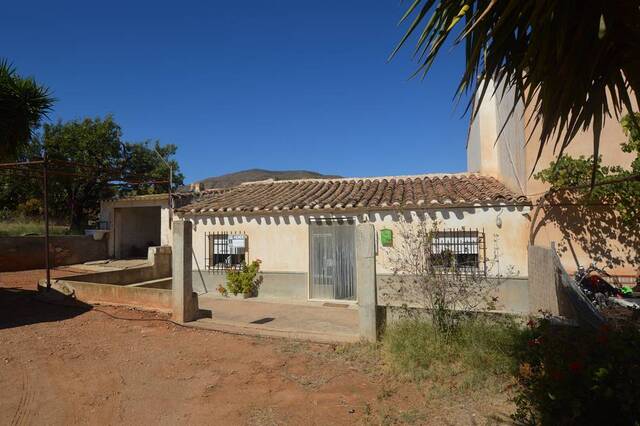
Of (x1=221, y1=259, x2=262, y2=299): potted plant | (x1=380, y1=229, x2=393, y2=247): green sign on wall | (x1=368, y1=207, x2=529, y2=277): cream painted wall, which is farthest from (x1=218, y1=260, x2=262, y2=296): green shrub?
(x1=368, y1=207, x2=529, y2=277): cream painted wall

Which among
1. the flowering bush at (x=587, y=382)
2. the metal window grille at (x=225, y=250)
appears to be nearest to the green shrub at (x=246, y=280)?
the metal window grille at (x=225, y=250)

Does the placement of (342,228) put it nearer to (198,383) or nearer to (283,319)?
(283,319)

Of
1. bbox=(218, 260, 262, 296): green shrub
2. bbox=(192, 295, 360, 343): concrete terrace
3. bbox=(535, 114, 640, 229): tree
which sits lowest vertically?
bbox=(192, 295, 360, 343): concrete terrace

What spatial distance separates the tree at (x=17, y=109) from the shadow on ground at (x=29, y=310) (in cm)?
355

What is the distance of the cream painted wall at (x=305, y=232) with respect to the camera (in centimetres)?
1002

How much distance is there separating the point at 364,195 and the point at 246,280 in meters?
4.24

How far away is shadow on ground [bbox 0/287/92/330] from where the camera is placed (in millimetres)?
8534

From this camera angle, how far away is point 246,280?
12016mm

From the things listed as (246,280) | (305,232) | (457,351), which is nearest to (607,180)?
(457,351)

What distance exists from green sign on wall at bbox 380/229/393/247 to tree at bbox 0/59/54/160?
893cm

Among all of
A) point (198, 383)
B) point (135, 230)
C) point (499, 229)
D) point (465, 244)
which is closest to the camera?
point (198, 383)

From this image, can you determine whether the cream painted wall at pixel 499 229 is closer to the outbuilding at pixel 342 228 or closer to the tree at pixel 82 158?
the outbuilding at pixel 342 228

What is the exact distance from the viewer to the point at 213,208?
12844 mm

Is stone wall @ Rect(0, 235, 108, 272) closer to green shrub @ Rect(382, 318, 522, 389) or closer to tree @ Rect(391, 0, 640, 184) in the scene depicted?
green shrub @ Rect(382, 318, 522, 389)
